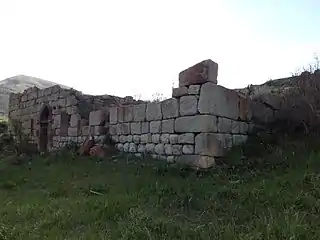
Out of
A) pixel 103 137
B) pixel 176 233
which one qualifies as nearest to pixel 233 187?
pixel 176 233

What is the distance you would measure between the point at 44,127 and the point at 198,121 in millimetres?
9023

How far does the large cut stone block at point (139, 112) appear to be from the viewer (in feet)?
28.4

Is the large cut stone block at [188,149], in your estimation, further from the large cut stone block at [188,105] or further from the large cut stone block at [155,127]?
the large cut stone block at [155,127]

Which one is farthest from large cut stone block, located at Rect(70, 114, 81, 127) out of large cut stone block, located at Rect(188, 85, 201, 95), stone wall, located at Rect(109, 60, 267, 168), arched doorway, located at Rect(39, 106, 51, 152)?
large cut stone block, located at Rect(188, 85, 201, 95)

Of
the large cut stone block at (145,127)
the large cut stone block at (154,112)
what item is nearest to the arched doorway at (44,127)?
the large cut stone block at (145,127)

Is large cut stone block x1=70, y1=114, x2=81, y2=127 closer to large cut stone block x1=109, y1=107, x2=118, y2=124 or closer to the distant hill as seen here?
large cut stone block x1=109, y1=107, x2=118, y2=124

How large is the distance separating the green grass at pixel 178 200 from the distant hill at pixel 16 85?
740 inches

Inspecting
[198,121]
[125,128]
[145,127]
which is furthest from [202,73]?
[125,128]

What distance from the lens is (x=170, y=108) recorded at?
775 cm

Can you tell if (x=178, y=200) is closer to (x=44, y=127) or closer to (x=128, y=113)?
(x=128, y=113)

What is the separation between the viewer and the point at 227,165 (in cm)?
664

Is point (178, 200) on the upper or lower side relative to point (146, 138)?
lower

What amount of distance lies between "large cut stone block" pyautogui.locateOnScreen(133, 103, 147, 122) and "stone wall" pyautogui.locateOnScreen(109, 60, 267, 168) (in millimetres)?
129

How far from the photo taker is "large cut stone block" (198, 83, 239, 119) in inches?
272
